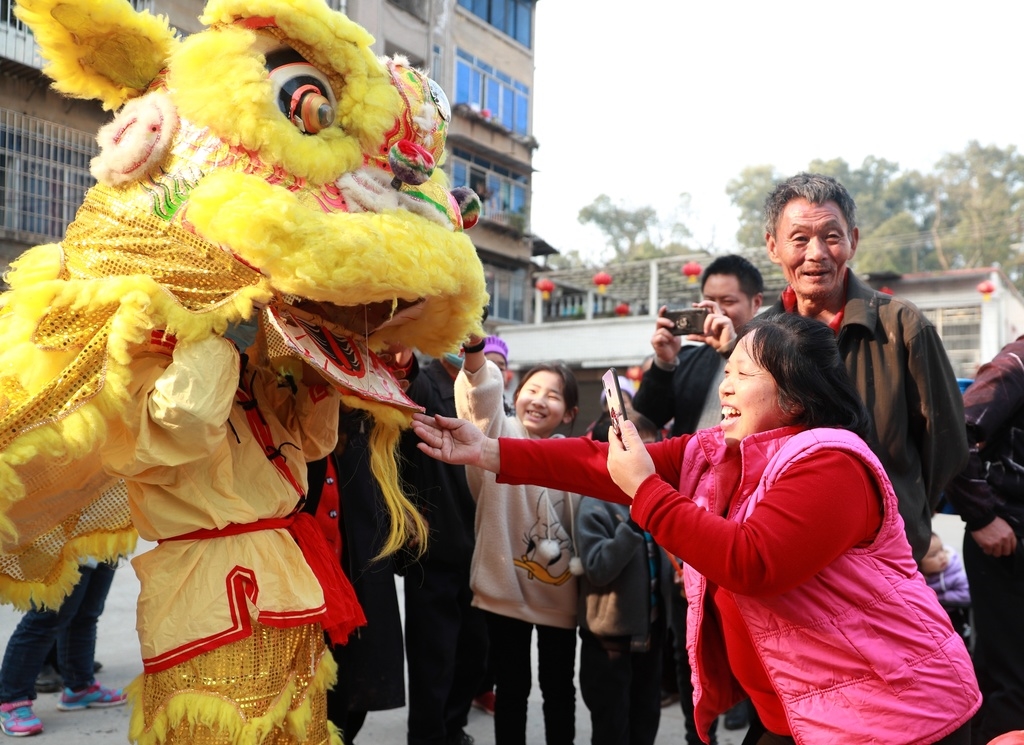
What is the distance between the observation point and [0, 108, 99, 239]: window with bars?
10.3 m

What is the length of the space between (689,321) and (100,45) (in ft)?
A: 6.78

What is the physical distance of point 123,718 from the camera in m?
3.92

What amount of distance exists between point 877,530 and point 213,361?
4.75 feet

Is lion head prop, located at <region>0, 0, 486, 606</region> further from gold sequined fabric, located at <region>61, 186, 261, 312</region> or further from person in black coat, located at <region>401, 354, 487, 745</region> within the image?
person in black coat, located at <region>401, 354, 487, 745</region>

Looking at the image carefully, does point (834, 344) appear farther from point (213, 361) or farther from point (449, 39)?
point (449, 39)

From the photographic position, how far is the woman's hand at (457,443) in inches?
93.2

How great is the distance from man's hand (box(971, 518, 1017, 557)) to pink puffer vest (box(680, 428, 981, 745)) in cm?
141

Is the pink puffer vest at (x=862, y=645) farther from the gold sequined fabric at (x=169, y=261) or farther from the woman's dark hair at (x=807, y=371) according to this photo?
the gold sequined fabric at (x=169, y=261)

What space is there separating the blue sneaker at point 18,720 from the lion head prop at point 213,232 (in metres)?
A: 1.74

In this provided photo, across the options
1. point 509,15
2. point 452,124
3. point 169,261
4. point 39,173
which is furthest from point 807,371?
point 509,15

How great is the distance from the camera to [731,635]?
2.02m

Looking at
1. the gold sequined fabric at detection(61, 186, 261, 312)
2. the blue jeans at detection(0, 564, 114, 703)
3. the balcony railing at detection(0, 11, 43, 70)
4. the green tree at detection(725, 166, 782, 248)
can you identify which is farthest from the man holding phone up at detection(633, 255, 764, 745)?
the green tree at detection(725, 166, 782, 248)

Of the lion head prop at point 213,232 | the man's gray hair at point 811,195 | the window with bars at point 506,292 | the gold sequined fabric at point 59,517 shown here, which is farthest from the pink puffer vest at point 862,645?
the window with bars at point 506,292

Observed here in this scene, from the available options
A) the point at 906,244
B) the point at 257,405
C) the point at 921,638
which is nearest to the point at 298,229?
the point at 257,405
